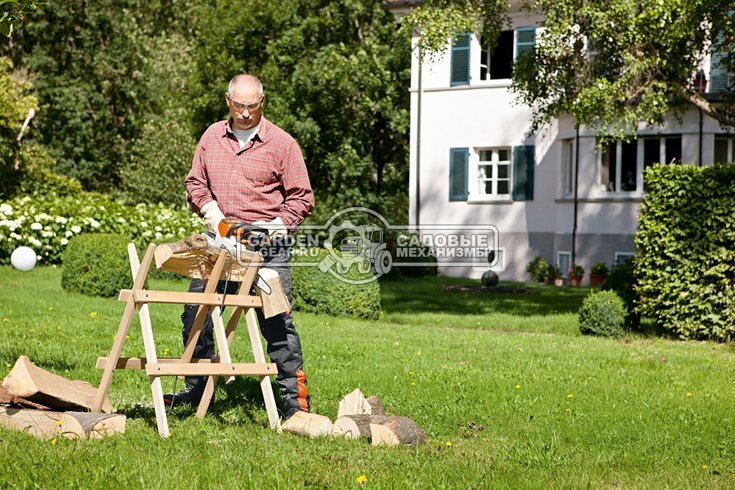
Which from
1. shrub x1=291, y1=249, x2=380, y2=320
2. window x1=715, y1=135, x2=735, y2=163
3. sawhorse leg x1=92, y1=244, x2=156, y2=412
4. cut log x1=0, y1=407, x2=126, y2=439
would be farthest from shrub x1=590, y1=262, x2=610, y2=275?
cut log x1=0, y1=407, x2=126, y2=439

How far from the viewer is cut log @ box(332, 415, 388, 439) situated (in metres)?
5.73

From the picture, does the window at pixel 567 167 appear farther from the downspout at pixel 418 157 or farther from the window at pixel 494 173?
the downspout at pixel 418 157

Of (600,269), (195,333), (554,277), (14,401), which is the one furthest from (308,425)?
(554,277)

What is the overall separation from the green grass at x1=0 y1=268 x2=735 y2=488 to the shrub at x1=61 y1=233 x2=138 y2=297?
2.04 meters

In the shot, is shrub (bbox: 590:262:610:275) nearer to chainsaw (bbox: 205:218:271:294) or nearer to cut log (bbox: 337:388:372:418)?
cut log (bbox: 337:388:372:418)

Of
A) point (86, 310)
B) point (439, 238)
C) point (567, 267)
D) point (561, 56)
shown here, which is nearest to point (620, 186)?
point (567, 267)

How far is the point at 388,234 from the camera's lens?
2695 cm

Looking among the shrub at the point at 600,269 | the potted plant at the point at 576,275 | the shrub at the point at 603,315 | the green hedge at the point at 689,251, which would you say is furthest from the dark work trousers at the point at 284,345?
the potted plant at the point at 576,275

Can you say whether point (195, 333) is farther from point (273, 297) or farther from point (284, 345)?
point (284, 345)

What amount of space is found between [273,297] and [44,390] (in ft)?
4.73

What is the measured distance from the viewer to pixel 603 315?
13.5m

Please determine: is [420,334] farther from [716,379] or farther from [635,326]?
[716,379]

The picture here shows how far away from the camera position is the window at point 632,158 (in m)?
24.6

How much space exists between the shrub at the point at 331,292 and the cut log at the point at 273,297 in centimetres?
901
